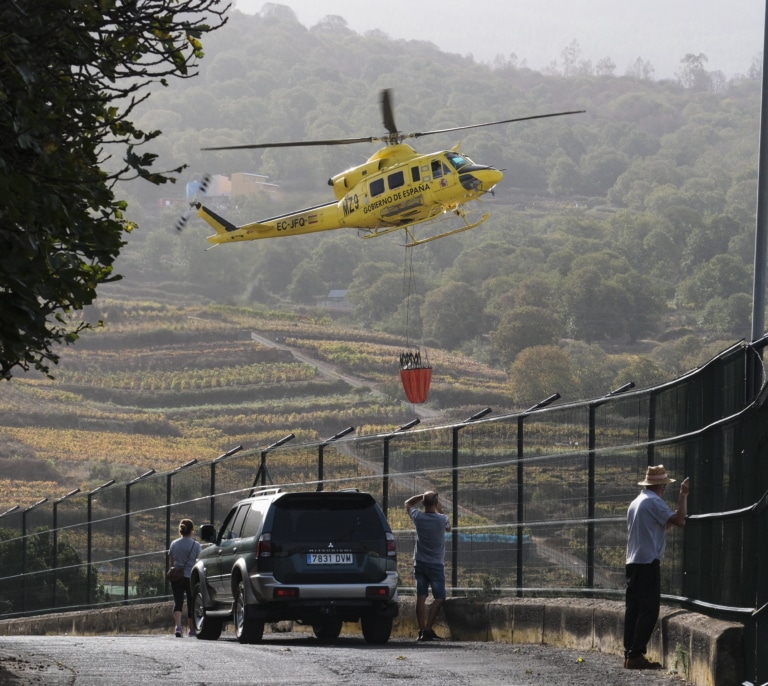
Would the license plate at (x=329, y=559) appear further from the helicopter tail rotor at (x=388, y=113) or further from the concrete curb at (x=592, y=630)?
the helicopter tail rotor at (x=388, y=113)

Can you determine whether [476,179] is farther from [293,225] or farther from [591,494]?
[591,494]

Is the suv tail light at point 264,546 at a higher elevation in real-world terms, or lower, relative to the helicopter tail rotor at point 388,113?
lower

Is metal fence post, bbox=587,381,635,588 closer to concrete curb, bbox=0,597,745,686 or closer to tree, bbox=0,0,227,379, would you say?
concrete curb, bbox=0,597,745,686

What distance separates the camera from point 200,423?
7589 inches

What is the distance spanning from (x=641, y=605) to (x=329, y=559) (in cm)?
520

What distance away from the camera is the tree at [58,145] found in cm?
831

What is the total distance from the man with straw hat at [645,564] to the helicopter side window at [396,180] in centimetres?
3557

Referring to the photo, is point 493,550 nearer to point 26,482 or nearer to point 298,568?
point 298,568

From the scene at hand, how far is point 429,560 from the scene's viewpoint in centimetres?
1705

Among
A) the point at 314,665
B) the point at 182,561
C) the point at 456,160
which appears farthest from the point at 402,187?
the point at 314,665

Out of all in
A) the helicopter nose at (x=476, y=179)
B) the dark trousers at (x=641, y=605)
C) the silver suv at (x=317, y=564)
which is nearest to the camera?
the dark trousers at (x=641, y=605)

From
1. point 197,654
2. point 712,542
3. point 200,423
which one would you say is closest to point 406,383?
point 197,654

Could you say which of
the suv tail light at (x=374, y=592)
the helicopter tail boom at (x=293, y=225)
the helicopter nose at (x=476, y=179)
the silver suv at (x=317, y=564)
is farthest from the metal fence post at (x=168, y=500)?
the helicopter tail boom at (x=293, y=225)

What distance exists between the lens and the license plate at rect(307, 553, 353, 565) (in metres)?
16.2
